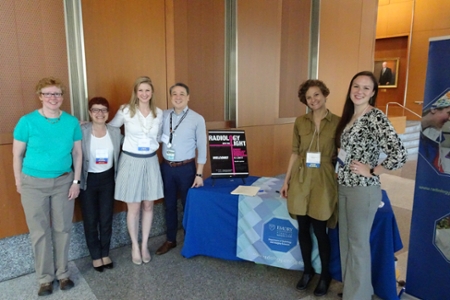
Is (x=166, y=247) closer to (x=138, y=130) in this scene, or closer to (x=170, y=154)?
(x=170, y=154)

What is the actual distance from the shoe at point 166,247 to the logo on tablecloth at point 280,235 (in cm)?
102

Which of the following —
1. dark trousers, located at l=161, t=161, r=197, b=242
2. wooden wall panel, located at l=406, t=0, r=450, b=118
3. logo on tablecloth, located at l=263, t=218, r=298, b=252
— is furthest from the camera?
wooden wall panel, located at l=406, t=0, r=450, b=118

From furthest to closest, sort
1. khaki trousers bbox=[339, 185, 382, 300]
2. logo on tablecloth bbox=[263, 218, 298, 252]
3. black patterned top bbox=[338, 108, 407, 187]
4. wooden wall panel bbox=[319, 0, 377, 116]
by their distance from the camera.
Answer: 1. wooden wall panel bbox=[319, 0, 377, 116]
2. logo on tablecloth bbox=[263, 218, 298, 252]
3. khaki trousers bbox=[339, 185, 382, 300]
4. black patterned top bbox=[338, 108, 407, 187]

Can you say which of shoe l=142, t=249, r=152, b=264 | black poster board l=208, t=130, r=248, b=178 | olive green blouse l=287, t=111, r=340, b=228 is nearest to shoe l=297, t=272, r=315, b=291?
olive green blouse l=287, t=111, r=340, b=228

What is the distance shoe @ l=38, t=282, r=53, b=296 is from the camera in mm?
2487

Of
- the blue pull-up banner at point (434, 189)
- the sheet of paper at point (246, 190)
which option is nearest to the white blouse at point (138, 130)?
the sheet of paper at point (246, 190)

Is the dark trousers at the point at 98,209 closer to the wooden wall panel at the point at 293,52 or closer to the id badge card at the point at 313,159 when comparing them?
the id badge card at the point at 313,159

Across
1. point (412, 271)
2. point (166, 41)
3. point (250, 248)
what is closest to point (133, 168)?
point (250, 248)

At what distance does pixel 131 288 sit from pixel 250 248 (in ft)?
3.24

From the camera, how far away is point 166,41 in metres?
3.45

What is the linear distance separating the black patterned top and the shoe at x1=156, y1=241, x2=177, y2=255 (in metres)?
1.84

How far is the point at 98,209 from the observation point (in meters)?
2.85

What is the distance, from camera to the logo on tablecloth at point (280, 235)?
2600mm

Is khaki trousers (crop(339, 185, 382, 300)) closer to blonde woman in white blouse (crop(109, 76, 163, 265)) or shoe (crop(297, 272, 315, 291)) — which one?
shoe (crop(297, 272, 315, 291))
